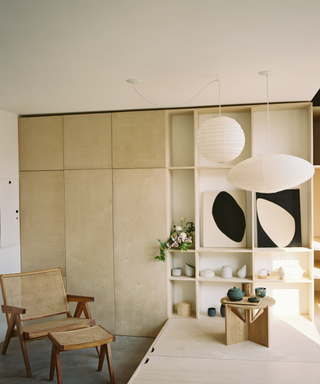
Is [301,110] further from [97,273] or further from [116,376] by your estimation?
[116,376]

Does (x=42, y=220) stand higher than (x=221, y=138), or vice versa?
(x=221, y=138)

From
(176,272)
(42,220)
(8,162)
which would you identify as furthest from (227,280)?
(8,162)

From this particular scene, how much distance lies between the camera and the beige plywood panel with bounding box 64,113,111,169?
15.3 feet

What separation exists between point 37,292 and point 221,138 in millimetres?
2917

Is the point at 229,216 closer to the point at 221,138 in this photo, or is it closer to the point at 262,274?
the point at 262,274

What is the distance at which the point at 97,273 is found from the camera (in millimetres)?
4656

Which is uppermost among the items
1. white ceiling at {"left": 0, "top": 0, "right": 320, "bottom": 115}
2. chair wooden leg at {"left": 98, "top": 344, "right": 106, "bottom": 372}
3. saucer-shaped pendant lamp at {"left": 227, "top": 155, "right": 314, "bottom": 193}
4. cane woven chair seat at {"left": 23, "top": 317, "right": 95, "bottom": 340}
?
white ceiling at {"left": 0, "top": 0, "right": 320, "bottom": 115}

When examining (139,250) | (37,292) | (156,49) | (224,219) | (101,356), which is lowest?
(101,356)

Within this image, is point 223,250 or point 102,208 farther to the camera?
point 102,208

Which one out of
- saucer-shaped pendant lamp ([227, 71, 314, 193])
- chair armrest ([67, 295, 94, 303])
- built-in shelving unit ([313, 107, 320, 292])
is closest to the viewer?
saucer-shaped pendant lamp ([227, 71, 314, 193])

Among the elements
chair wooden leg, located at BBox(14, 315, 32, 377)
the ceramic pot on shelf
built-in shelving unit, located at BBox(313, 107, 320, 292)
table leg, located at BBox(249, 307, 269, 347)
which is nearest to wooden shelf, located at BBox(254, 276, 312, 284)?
built-in shelving unit, located at BBox(313, 107, 320, 292)

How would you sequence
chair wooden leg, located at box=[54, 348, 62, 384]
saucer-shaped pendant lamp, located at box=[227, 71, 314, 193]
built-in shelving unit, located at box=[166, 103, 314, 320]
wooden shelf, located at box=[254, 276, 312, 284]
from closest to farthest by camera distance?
saucer-shaped pendant lamp, located at box=[227, 71, 314, 193] < chair wooden leg, located at box=[54, 348, 62, 384] < wooden shelf, located at box=[254, 276, 312, 284] < built-in shelving unit, located at box=[166, 103, 314, 320]

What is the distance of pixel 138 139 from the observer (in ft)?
15.0

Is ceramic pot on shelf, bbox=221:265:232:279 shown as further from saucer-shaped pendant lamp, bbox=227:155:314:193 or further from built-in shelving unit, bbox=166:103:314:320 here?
saucer-shaped pendant lamp, bbox=227:155:314:193
